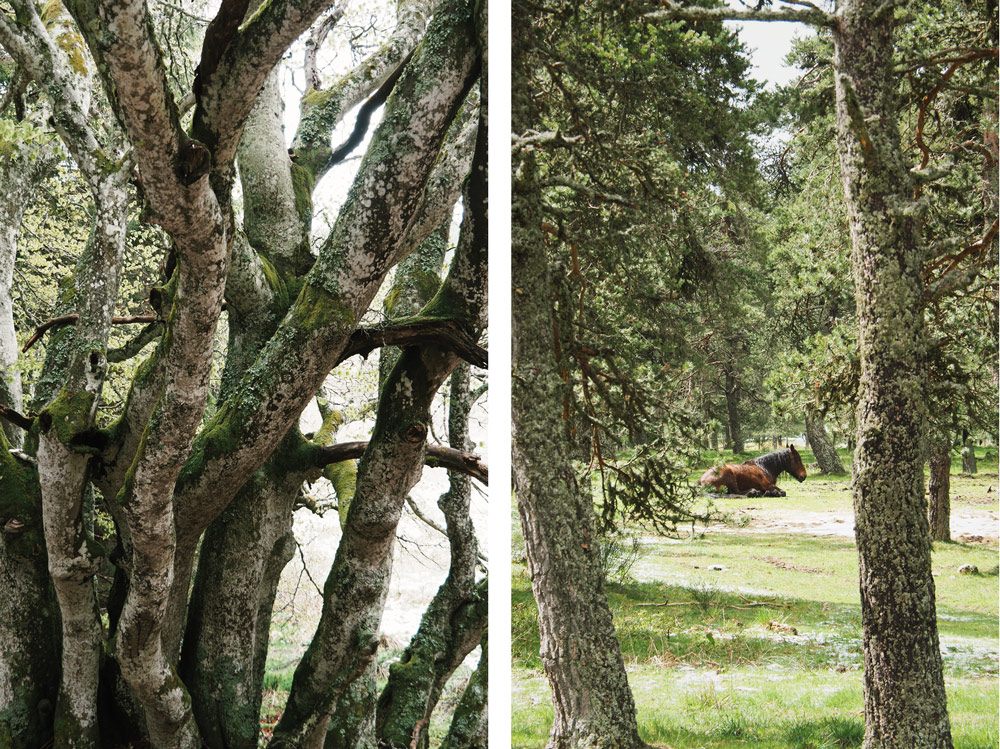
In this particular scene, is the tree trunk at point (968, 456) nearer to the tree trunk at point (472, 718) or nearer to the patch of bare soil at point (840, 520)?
the patch of bare soil at point (840, 520)

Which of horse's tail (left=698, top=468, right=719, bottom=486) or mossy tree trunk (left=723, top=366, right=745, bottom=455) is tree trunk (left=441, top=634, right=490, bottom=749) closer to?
horse's tail (left=698, top=468, right=719, bottom=486)

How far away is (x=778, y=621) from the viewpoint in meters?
1.75

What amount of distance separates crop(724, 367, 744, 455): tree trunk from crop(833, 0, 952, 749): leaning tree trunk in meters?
0.26

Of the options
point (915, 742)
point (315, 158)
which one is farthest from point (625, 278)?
point (315, 158)

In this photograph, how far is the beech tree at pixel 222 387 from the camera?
1.83 metres

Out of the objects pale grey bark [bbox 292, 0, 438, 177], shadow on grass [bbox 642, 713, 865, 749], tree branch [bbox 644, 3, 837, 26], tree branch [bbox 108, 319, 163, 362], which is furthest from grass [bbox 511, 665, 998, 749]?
pale grey bark [bbox 292, 0, 438, 177]

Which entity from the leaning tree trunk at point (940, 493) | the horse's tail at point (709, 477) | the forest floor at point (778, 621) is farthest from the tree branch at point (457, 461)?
the leaning tree trunk at point (940, 493)

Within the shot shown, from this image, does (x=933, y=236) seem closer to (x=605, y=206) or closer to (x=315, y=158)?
(x=605, y=206)

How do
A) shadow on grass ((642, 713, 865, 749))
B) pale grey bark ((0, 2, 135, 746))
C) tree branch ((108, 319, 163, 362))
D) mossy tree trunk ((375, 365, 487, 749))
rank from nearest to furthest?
1. shadow on grass ((642, 713, 865, 749))
2. pale grey bark ((0, 2, 135, 746))
3. tree branch ((108, 319, 163, 362))
4. mossy tree trunk ((375, 365, 487, 749))

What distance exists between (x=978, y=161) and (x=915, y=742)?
1.22m

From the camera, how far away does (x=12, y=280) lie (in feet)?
8.75

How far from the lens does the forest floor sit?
1548mm

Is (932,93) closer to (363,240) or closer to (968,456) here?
(968,456)

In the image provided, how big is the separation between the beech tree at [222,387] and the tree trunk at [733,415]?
0.62m
